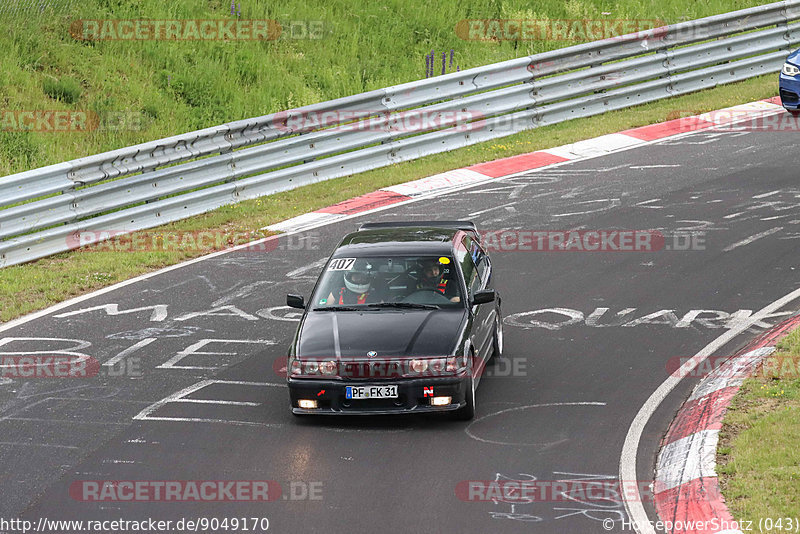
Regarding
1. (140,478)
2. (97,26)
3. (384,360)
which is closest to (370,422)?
(384,360)

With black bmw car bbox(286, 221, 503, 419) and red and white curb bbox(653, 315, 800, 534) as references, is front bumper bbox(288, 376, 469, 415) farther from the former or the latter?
red and white curb bbox(653, 315, 800, 534)

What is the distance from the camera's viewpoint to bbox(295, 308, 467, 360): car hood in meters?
9.59

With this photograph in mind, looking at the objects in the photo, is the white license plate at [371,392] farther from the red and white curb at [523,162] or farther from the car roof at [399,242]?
the red and white curb at [523,162]

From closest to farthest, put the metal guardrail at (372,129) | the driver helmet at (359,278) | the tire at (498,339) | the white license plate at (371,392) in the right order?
the white license plate at (371,392) → the driver helmet at (359,278) → the tire at (498,339) → the metal guardrail at (372,129)

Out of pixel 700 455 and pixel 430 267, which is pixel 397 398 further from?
pixel 700 455

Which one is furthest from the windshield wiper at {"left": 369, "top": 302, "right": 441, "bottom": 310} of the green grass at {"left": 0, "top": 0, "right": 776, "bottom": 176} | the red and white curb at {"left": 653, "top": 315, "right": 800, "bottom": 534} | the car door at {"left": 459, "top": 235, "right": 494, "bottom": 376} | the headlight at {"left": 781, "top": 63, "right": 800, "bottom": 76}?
the headlight at {"left": 781, "top": 63, "right": 800, "bottom": 76}

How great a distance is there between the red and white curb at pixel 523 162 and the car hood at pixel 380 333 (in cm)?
633

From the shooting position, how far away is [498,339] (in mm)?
11492

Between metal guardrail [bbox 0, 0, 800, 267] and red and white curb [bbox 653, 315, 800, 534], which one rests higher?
metal guardrail [bbox 0, 0, 800, 267]

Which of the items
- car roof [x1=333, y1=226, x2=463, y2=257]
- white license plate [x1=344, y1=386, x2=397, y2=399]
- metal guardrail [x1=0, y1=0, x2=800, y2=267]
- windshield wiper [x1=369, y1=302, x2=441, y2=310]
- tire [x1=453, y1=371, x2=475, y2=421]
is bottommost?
tire [x1=453, y1=371, x2=475, y2=421]

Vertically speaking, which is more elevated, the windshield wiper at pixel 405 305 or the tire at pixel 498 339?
the windshield wiper at pixel 405 305

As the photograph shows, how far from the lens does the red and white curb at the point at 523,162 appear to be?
1698 cm

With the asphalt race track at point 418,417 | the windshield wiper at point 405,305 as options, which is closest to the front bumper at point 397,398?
the asphalt race track at point 418,417

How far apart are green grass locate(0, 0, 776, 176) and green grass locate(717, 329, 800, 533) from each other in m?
12.1
